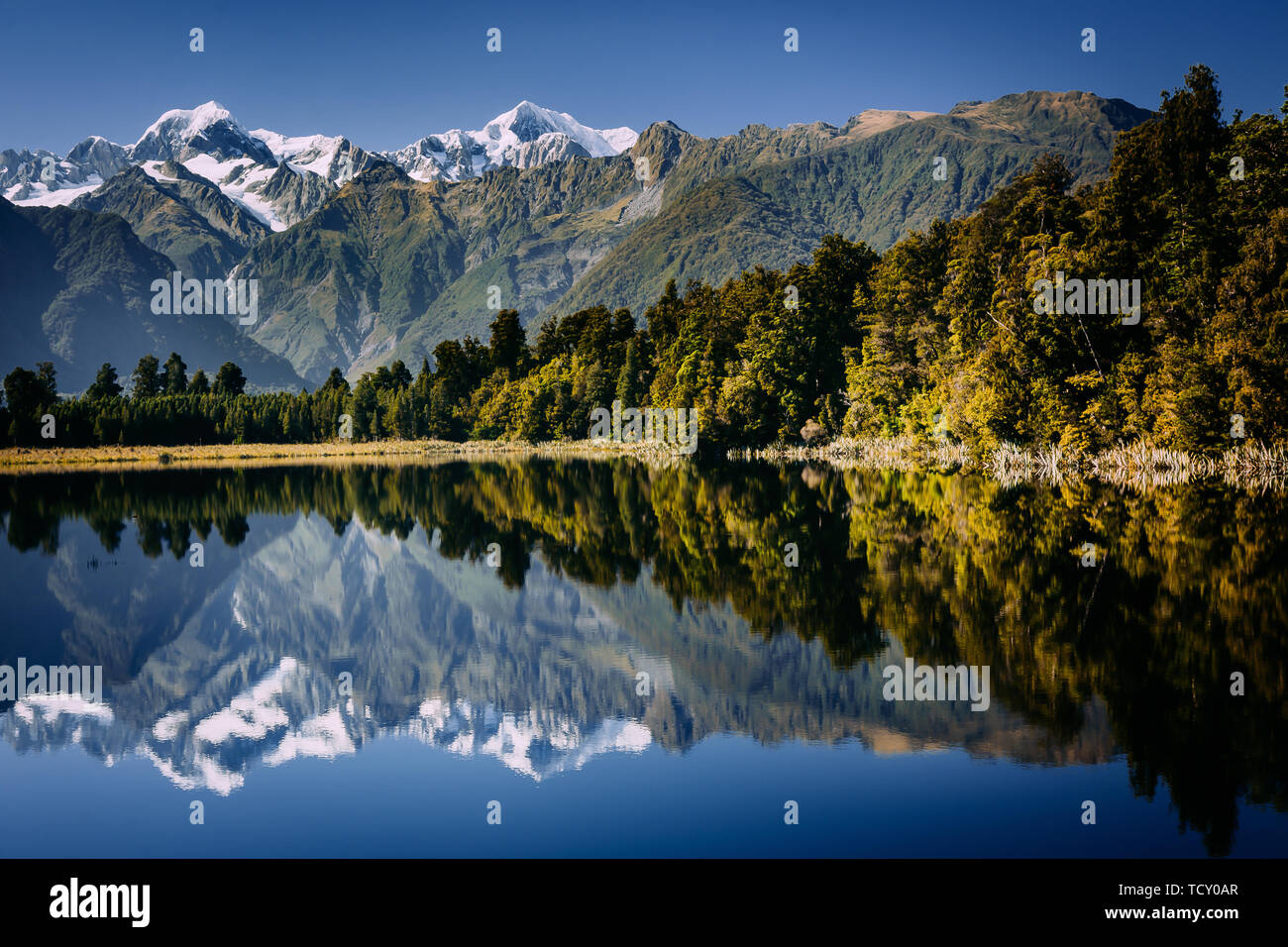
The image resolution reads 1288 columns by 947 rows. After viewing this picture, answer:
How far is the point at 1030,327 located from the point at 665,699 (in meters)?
54.8

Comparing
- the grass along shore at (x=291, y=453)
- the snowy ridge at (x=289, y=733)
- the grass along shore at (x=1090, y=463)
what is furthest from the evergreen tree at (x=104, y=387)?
the snowy ridge at (x=289, y=733)

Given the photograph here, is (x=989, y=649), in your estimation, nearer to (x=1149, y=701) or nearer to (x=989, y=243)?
(x=1149, y=701)

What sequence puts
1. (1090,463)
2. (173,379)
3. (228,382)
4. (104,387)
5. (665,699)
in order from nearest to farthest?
(665,699) → (1090,463) → (104,387) → (173,379) → (228,382)

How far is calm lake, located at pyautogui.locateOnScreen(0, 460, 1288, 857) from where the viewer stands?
417 inches

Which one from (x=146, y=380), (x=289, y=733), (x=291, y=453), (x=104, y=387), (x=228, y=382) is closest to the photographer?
(x=289, y=733)

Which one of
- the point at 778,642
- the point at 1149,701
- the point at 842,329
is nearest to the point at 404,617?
the point at 778,642

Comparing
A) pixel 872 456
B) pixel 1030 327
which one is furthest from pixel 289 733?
pixel 872 456

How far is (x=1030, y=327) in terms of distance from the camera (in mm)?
61594

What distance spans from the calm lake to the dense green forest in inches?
893

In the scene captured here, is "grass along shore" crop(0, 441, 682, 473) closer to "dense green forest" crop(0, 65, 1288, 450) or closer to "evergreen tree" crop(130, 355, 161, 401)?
"dense green forest" crop(0, 65, 1288, 450)

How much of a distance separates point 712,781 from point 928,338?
7541 centimetres

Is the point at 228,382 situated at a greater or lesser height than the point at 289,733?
greater

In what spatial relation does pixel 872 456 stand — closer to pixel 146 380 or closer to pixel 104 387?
pixel 104 387

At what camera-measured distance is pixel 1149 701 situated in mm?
13562
